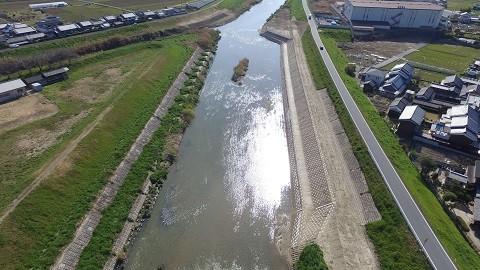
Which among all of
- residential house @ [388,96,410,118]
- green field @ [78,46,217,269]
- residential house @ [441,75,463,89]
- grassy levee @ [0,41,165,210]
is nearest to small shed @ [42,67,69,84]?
grassy levee @ [0,41,165,210]

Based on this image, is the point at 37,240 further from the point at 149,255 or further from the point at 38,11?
the point at 38,11

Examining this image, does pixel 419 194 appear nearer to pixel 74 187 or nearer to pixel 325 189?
pixel 325 189

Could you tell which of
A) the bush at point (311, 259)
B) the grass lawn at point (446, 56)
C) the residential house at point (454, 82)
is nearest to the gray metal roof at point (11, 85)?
the bush at point (311, 259)

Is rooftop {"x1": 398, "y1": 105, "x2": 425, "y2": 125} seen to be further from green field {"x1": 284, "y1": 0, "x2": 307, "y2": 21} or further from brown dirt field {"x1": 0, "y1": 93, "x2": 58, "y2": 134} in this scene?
green field {"x1": 284, "y1": 0, "x2": 307, "y2": 21}

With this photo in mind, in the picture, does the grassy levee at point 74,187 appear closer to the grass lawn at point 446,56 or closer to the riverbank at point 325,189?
the riverbank at point 325,189

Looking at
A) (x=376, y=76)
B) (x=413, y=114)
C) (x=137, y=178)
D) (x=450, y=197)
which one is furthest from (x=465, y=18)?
(x=137, y=178)

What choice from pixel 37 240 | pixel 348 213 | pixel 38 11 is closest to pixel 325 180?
pixel 348 213
